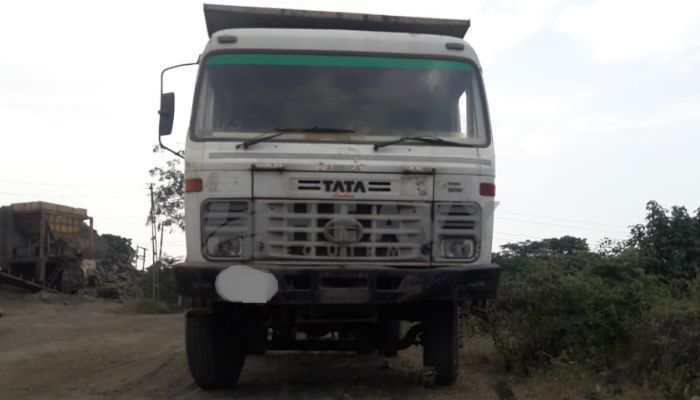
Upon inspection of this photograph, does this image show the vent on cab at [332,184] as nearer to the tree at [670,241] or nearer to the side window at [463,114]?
the side window at [463,114]

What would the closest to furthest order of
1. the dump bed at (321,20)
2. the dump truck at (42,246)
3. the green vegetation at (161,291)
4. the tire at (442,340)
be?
the tire at (442,340), the dump bed at (321,20), the dump truck at (42,246), the green vegetation at (161,291)

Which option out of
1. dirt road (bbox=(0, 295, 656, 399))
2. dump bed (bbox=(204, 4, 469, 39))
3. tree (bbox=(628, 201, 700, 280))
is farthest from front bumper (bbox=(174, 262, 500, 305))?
tree (bbox=(628, 201, 700, 280))

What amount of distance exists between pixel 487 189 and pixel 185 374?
400cm

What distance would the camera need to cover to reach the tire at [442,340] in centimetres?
686

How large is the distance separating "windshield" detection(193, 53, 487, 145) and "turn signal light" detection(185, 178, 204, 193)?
0.58m

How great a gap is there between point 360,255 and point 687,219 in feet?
27.8

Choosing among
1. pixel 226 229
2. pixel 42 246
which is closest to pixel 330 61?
pixel 226 229

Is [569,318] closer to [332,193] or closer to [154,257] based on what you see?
[332,193]

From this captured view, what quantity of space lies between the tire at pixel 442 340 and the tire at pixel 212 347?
167cm

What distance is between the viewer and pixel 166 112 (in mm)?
7293

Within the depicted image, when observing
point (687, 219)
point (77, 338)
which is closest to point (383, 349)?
point (687, 219)

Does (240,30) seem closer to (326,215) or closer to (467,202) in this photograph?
(326,215)

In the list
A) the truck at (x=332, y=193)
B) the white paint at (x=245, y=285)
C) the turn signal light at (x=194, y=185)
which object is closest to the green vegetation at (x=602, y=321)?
the truck at (x=332, y=193)

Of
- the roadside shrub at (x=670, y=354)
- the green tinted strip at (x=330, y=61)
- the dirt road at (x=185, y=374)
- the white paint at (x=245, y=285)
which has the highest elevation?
the green tinted strip at (x=330, y=61)
